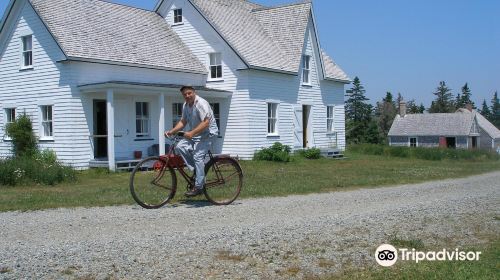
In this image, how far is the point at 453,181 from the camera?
16516mm

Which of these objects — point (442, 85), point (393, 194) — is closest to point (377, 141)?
point (442, 85)

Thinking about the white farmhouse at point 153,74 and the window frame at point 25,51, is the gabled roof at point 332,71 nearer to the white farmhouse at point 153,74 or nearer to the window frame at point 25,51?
the white farmhouse at point 153,74

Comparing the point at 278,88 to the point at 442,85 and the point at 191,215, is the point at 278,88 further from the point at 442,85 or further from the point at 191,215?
the point at 442,85

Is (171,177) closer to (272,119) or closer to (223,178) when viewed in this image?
(223,178)

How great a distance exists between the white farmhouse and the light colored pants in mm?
10539

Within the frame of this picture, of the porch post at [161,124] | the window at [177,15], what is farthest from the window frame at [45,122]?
the window at [177,15]

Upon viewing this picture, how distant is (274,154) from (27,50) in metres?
11.1

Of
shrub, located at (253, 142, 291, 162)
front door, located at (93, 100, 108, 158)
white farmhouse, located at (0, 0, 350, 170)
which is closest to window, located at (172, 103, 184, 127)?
white farmhouse, located at (0, 0, 350, 170)

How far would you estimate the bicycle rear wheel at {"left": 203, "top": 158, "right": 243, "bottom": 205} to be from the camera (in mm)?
10375

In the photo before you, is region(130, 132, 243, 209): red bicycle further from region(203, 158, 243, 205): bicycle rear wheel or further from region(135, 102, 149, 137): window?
region(135, 102, 149, 137): window

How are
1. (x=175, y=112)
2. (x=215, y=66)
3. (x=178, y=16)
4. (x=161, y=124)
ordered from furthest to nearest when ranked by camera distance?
(x=178, y=16)
(x=215, y=66)
(x=175, y=112)
(x=161, y=124)

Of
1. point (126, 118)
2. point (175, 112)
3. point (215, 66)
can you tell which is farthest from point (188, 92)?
point (215, 66)

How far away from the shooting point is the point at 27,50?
22.5m

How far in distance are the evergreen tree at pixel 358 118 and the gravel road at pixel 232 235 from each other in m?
60.3
